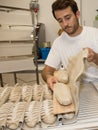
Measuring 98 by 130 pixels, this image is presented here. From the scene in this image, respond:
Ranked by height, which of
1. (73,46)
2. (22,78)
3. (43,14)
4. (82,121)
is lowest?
(22,78)

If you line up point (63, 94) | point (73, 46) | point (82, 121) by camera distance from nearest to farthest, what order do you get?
point (82, 121) → point (63, 94) → point (73, 46)

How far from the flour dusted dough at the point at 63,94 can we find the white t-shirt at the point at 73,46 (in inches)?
15.8

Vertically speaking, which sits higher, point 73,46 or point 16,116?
point 73,46

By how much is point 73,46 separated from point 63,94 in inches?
23.3

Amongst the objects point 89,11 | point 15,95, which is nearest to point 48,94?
point 15,95

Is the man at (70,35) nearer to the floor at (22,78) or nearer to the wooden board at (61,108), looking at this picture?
the wooden board at (61,108)

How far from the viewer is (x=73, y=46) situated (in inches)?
55.4

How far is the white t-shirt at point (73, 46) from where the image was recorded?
1.38 metres

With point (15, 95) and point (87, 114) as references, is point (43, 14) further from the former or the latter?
point (87, 114)

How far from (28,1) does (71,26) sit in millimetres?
1543

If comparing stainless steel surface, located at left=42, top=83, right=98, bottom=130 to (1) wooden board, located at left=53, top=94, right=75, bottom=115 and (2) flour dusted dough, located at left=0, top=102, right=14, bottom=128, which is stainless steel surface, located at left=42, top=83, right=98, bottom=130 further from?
(2) flour dusted dough, located at left=0, top=102, right=14, bottom=128

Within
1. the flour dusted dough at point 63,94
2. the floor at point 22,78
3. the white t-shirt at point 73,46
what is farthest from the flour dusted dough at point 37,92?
the floor at point 22,78

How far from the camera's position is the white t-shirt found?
1375 millimetres

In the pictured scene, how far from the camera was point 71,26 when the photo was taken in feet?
4.44
